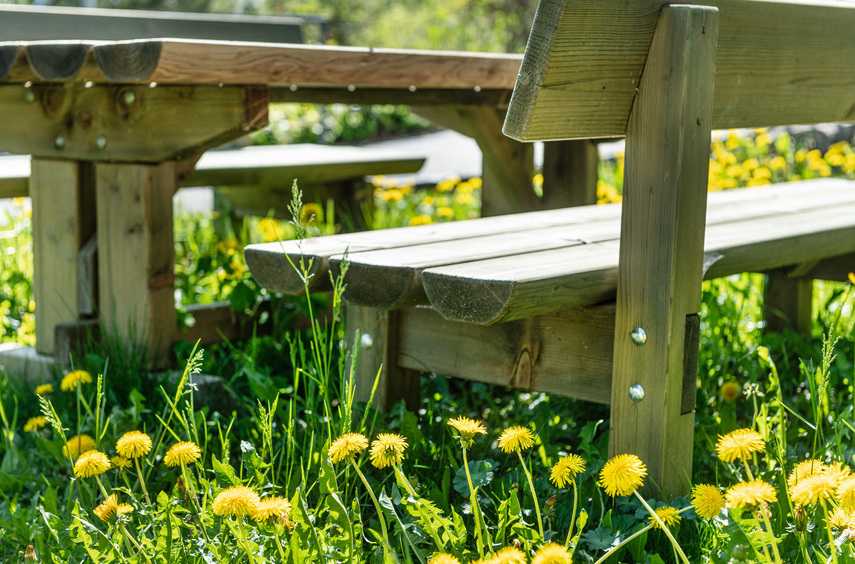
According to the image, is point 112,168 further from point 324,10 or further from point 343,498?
point 324,10

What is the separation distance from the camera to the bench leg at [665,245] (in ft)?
4.81

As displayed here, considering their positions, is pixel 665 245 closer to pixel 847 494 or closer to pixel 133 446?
pixel 847 494

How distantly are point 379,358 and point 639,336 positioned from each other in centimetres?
59

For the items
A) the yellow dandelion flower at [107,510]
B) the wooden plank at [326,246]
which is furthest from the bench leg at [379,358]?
the yellow dandelion flower at [107,510]

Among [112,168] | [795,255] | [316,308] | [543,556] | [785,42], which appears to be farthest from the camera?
[316,308]

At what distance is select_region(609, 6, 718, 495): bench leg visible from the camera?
146cm

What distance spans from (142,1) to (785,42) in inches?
890

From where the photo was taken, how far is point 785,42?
166 cm

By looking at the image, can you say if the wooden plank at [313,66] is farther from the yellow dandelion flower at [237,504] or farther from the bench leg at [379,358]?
the yellow dandelion flower at [237,504]

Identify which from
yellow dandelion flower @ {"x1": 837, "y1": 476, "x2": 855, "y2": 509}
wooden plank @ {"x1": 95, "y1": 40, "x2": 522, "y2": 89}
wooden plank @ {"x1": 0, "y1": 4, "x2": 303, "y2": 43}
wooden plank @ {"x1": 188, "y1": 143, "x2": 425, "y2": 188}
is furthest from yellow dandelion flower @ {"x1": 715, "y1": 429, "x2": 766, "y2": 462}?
wooden plank @ {"x1": 0, "y1": 4, "x2": 303, "y2": 43}

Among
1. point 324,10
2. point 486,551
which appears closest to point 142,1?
point 324,10

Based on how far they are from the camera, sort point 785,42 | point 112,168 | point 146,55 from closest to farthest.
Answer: point 785,42 → point 146,55 → point 112,168

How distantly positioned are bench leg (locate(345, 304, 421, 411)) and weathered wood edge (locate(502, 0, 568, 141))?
662 mm

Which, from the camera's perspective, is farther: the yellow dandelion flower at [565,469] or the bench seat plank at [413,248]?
the bench seat plank at [413,248]
